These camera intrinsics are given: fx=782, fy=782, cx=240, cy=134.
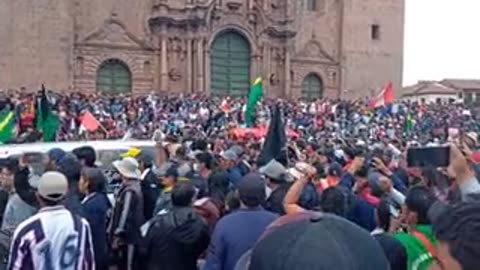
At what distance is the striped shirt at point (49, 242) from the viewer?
16.9 feet

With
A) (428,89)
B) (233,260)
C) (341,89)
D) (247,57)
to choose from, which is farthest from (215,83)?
(428,89)

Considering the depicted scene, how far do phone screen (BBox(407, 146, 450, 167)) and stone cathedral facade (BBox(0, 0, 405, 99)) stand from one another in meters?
25.8

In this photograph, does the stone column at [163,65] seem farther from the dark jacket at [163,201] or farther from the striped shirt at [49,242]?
the striped shirt at [49,242]

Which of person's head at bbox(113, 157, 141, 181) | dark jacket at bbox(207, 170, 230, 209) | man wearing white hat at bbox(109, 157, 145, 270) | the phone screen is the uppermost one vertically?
the phone screen

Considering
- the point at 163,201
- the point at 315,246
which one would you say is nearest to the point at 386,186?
the point at 163,201

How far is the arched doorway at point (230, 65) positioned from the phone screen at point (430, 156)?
28304 mm

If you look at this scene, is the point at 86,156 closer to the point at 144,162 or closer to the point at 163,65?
the point at 144,162

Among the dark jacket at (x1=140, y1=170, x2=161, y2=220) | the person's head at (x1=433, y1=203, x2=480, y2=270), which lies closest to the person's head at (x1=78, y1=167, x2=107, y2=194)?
the dark jacket at (x1=140, y1=170, x2=161, y2=220)

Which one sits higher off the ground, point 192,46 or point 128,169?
point 192,46

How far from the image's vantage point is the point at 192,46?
1347 inches

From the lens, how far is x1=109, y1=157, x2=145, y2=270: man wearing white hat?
7.66 meters

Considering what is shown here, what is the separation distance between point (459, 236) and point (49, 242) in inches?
143

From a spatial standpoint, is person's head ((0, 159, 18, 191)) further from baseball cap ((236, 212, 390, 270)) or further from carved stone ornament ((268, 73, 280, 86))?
carved stone ornament ((268, 73, 280, 86))

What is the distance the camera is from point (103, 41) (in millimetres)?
32375
